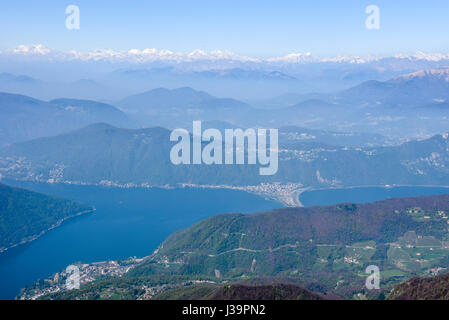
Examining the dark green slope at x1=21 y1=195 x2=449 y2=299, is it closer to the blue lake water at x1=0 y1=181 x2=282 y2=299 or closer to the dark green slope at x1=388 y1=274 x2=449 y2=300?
the dark green slope at x1=388 y1=274 x2=449 y2=300

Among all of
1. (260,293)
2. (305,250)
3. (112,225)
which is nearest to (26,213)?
(112,225)

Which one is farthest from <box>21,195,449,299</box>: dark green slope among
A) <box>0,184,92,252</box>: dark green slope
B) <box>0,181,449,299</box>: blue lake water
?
<box>0,184,92,252</box>: dark green slope

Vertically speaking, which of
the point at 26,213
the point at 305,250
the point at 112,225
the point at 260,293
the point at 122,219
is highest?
the point at 26,213

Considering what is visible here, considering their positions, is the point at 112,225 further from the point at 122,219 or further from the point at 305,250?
the point at 305,250

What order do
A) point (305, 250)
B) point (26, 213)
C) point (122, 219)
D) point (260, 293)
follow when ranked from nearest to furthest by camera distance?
point (260, 293) < point (305, 250) < point (26, 213) < point (122, 219)

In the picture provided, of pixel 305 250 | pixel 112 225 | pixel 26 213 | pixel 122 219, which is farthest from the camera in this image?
pixel 122 219

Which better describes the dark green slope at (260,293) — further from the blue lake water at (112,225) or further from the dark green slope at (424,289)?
the blue lake water at (112,225)

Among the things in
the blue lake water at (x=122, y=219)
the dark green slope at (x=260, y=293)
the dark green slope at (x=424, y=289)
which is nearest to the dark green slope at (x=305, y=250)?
the dark green slope at (x=424, y=289)
